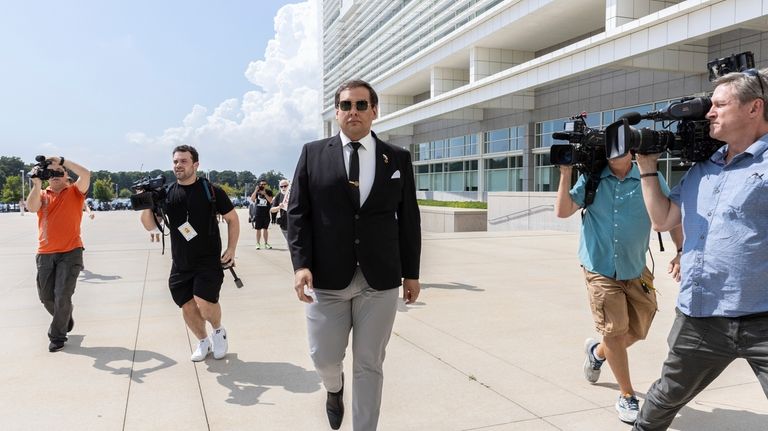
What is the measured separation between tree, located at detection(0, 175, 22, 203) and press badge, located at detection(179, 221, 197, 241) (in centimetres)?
10966

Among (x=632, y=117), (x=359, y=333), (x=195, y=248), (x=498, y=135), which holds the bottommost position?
(x=359, y=333)

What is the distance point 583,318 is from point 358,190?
14.1ft

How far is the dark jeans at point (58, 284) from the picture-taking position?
5219 millimetres

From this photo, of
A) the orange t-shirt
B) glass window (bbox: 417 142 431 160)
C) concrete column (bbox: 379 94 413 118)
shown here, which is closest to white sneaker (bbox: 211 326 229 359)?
the orange t-shirt

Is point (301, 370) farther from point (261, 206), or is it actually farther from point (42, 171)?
point (261, 206)

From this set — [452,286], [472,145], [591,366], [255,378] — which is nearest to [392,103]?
[472,145]

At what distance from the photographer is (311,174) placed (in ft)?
10.2

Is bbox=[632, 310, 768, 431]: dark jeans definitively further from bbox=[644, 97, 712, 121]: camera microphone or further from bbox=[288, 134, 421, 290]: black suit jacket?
bbox=[288, 134, 421, 290]: black suit jacket

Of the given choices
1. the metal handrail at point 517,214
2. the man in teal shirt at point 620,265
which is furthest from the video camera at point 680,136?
the metal handrail at point 517,214

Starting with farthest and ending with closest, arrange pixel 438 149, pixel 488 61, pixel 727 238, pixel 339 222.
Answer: pixel 438 149 < pixel 488 61 < pixel 339 222 < pixel 727 238

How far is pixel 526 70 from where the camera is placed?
74.6ft

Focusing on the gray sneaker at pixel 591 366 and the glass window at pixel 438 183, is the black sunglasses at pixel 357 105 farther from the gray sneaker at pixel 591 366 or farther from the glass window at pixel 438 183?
the glass window at pixel 438 183

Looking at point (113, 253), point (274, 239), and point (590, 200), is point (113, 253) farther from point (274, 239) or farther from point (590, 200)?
point (590, 200)

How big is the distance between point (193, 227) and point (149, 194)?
468mm
